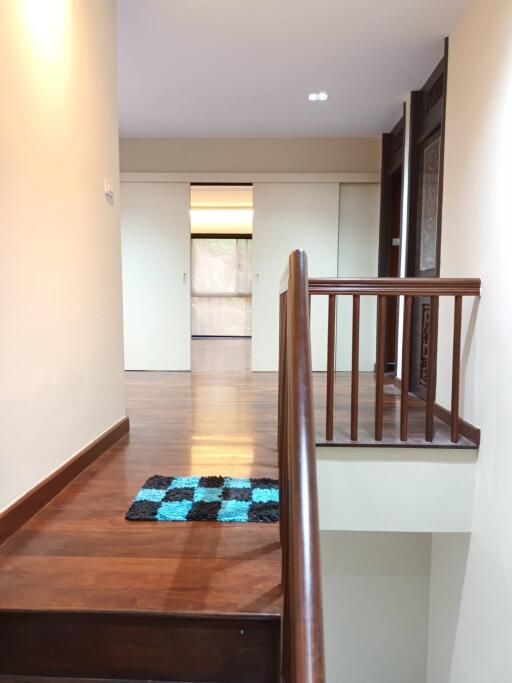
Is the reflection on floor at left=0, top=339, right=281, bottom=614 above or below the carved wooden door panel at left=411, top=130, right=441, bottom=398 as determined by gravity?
below

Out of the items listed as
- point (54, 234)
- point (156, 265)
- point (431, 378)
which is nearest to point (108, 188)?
point (54, 234)

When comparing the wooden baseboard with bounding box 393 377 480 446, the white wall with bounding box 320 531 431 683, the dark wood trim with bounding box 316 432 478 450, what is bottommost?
the white wall with bounding box 320 531 431 683

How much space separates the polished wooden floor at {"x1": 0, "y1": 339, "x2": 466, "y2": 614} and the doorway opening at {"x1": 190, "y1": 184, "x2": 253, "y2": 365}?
6972 millimetres

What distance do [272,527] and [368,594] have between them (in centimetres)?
224

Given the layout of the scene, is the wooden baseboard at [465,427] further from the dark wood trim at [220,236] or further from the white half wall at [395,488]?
the dark wood trim at [220,236]

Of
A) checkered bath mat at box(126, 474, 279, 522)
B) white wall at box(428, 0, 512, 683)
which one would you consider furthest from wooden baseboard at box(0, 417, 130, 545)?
white wall at box(428, 0, 512, 683)

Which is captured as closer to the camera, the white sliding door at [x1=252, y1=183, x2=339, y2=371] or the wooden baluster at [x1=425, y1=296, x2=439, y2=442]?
the wooden baluster at [x1=425, y1=296, x2=439, y2=442]

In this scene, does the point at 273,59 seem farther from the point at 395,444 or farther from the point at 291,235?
the point at 395,444

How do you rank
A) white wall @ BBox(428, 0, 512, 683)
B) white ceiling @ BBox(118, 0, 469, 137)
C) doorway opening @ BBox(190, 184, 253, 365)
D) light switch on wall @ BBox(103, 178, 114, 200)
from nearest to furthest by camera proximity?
white wall @ BBox(428, 0, 512, 683) < light switch on wall @ BBox(103, 178, 114, 200) < white ceiling @ BBox(118, 0, 469, 137) < doorway opening @ BBox(190, 184, 253, 365)

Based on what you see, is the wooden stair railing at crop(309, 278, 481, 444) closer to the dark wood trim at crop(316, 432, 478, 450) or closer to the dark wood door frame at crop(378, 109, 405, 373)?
the dark wood trim at crop(316, 432, 478, 450)

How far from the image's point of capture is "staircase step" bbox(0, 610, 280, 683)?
130 cm

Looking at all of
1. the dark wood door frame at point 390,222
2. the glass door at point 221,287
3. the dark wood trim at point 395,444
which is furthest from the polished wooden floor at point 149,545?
the glass door at point 221,287

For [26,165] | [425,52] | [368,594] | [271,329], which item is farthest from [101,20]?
[368,594]

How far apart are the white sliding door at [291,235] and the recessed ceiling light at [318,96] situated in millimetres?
1148
